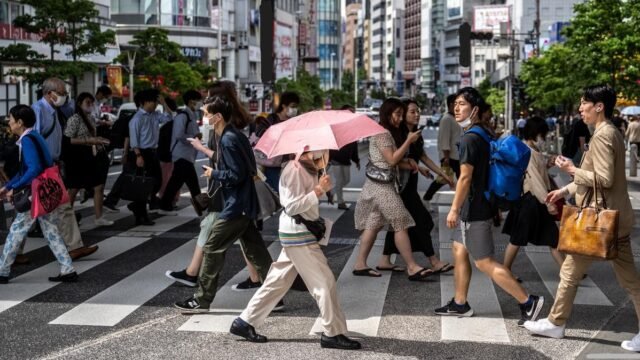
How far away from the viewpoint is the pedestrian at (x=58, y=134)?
30.5 feet

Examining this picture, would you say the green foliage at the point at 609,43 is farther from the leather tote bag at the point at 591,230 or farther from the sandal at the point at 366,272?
the leather tote bag at the point at 591,230

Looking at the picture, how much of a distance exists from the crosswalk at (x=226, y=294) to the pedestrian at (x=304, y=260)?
49cm

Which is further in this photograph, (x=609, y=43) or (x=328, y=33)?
(x=328, y=33)

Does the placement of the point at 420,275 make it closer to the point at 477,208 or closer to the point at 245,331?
the point at 477,208

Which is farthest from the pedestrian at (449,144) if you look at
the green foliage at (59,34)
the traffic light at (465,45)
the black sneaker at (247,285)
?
the green foliage at (59,34)

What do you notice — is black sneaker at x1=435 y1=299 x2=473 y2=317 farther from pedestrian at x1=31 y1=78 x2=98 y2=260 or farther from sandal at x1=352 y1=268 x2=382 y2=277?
pedestrian at x1=31 y1=78 x2=98 y2=260

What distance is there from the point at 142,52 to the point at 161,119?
139ft

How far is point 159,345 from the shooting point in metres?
6.21

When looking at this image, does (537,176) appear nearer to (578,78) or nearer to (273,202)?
(273,202)

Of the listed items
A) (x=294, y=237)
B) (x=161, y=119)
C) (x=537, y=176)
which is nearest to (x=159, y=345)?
(x=294, y=237)

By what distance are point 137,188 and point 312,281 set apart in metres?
6.23

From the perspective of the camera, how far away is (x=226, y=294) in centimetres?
791

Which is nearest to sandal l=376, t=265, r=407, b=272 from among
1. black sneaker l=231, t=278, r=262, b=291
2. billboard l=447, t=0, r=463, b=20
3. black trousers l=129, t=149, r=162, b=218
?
black sneaker l=231, t=278, r=262, b=291

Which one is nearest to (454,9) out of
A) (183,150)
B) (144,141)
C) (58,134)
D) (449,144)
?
(449,144)
